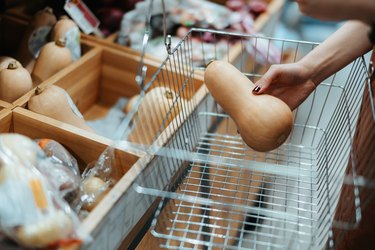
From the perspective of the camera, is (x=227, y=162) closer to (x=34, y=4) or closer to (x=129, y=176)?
(x=129, y=176)

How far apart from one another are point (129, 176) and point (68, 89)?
0.41 m

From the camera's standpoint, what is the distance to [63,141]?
80 centimetres

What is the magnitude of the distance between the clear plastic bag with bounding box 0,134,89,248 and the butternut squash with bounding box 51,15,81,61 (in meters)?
0.54

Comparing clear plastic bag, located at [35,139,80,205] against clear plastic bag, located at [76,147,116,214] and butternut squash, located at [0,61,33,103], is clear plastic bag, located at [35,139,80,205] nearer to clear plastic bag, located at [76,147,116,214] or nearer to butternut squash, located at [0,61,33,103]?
clear plastic bag, located at [76,147,116,214]

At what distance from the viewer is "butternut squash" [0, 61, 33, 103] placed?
892mm

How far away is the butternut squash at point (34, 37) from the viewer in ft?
3.56

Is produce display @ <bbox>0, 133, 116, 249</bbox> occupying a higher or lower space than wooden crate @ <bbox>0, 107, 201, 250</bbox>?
higher

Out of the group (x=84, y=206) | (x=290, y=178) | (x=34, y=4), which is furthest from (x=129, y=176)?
(x=34, y=4)

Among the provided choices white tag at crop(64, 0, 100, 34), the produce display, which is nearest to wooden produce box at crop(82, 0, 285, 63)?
white tag at crop(64, 0, 100, 34)

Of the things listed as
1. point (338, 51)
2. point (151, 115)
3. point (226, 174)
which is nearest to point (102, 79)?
point (151, 115)

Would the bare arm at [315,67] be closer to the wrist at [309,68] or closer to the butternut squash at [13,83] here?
the wrist at [309,68]

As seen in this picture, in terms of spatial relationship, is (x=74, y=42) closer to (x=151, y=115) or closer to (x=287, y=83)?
(x=151, y=115)

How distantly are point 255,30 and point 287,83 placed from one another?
0.63m

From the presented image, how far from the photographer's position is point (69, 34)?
105 cm
